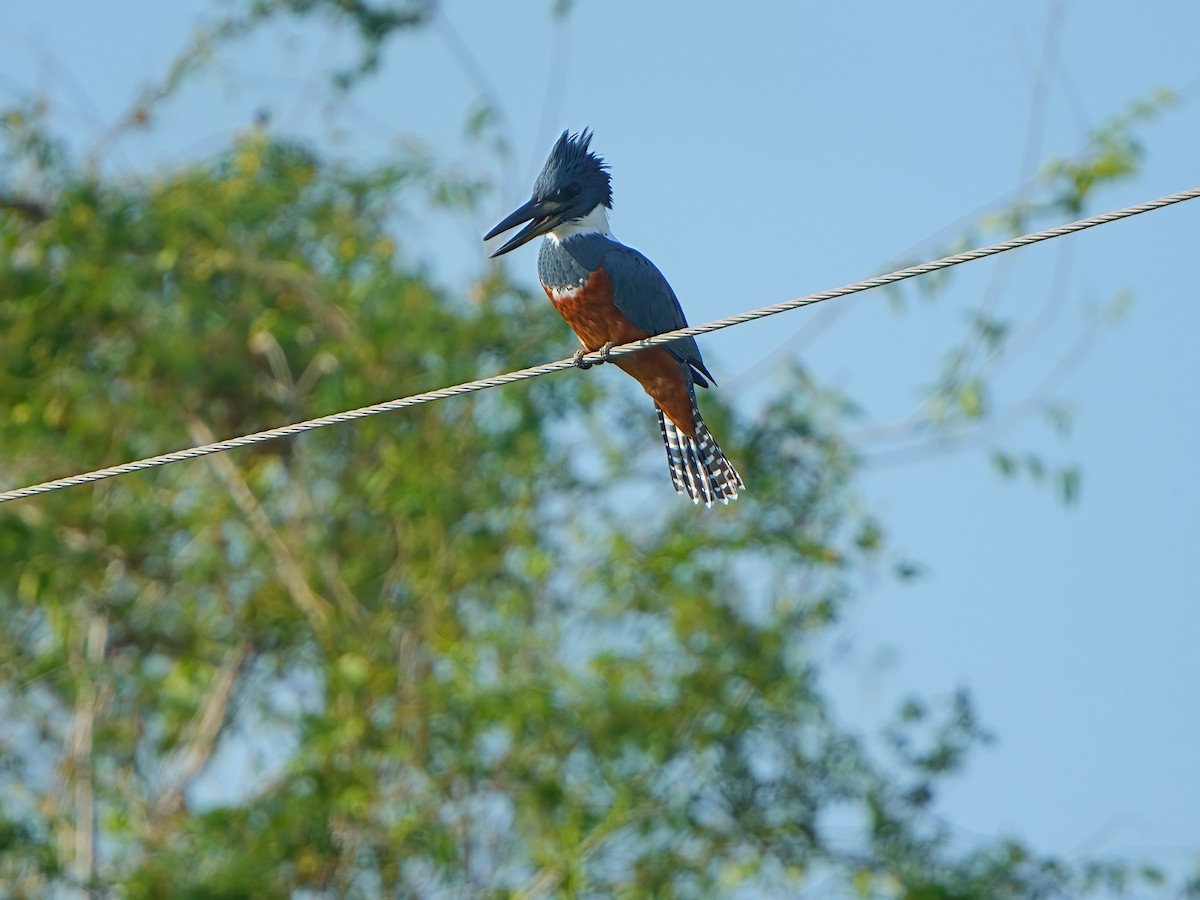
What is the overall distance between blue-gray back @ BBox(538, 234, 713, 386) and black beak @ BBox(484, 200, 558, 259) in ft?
0.16

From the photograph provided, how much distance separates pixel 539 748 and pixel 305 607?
0.96 metres

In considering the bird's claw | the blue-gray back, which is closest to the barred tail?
the blue-gray back

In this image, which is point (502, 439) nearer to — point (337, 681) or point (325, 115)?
point (337, 681)

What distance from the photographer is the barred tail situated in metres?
4.82

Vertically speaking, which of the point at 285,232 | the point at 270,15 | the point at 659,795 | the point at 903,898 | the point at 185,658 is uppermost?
the point at 270,15

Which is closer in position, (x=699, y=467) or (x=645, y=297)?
(x=645, y=297)

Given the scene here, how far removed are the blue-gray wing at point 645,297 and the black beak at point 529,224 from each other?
183mm

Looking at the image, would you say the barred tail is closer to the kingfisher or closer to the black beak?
the kingfisher

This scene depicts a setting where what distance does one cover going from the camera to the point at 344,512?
241 inches

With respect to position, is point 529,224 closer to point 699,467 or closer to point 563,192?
point 563,192

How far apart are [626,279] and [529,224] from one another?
13.7 inches

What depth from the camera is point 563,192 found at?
4.57 meters

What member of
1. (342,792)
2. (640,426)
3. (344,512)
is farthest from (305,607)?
(640,426)

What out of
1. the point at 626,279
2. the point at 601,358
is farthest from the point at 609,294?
the point at 601,358
